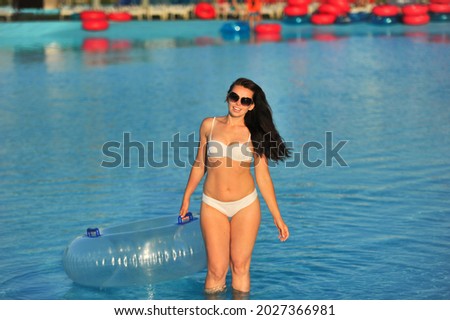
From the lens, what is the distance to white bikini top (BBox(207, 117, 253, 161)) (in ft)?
18.7

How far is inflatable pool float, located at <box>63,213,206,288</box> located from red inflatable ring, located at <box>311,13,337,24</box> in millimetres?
25708

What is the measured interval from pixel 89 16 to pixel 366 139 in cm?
2017

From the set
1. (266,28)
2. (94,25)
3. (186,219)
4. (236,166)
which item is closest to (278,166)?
(186,219)

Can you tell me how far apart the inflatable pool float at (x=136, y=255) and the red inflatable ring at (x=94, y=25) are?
79.5 feet

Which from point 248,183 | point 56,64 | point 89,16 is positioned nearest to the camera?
point 248,183

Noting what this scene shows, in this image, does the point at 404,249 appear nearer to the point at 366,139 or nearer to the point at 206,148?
the point at 206,148

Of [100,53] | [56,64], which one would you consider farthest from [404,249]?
[100,53]

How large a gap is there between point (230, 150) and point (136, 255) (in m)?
1.38

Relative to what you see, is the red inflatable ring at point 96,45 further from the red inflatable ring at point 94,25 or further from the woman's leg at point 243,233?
the woman's leg at point 243,233

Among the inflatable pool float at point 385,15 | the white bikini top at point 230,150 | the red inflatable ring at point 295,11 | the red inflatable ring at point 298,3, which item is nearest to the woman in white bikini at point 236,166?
the white bikini top at point 230,150

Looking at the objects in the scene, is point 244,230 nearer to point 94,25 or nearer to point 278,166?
point 278,166

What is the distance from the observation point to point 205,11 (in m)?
34.2

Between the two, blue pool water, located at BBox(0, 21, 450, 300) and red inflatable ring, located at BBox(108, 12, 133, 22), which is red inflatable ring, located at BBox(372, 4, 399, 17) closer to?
blue pool water, located at BBox(0, 21, 450, 300)

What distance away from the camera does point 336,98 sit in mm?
16125
